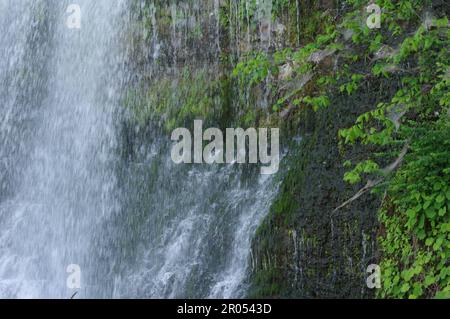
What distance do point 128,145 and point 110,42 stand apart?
198cm

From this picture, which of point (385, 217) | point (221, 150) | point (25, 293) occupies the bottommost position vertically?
point (25, 293)

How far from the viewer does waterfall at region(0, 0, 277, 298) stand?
857 centimetres

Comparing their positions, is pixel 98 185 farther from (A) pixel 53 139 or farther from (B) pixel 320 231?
(B) pixel 320 231

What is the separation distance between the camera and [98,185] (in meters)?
10.6

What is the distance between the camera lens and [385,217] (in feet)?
21.6

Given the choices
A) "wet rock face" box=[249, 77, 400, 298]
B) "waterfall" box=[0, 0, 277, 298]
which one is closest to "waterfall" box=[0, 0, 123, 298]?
"waterfall" box=[0, 0, 277, 298]

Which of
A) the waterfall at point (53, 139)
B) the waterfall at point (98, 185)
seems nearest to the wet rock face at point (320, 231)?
the waterfall at point (98, 185)

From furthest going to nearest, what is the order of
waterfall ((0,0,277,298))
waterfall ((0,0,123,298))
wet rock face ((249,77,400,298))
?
waterfall ((0,0,123,298)), waterfall ((0,0,277,298)), wet rock face ((249,77,400,298))

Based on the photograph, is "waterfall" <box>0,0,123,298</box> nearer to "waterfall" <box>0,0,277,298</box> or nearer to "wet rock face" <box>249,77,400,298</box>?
"waterfall" <box>0,0,277,298</box>

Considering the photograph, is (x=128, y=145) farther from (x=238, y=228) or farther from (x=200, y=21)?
(x=238, y=228)

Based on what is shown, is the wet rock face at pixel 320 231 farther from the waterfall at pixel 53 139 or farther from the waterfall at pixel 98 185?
the waterfall at pixel 53 139

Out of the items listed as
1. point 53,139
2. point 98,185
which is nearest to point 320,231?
point 98,185

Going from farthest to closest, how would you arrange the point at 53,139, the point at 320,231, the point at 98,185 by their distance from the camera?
the point at 53,139 < the point at 98,185 < the point at 320,231
